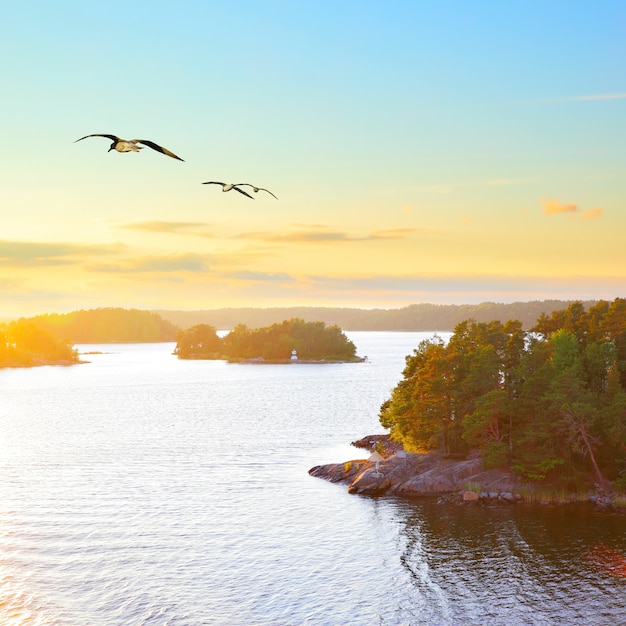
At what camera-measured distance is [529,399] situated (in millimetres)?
78500

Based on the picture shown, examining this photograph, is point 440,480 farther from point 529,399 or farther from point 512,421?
point 529,399

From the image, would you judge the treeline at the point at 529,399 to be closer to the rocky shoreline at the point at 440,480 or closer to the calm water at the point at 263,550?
the rocky shoreline at the point at 440,480

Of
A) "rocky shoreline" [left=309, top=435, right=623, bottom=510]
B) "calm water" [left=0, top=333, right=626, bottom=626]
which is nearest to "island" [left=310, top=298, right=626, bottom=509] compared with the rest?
"rocky shoreline" [left=309, top=435, right=623, bottom=510]

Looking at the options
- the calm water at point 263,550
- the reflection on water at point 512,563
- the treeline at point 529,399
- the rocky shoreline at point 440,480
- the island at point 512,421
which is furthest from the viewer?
the treeline at point 529,399

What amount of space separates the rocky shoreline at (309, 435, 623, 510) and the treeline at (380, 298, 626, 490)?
1.71 m

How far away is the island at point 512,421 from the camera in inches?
2926

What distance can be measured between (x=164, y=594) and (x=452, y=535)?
1029 inches

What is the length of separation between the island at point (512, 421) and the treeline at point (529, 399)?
4.8 inches

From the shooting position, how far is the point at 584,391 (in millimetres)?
76938

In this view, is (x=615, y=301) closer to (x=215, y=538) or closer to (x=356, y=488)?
(x=356, y=488)

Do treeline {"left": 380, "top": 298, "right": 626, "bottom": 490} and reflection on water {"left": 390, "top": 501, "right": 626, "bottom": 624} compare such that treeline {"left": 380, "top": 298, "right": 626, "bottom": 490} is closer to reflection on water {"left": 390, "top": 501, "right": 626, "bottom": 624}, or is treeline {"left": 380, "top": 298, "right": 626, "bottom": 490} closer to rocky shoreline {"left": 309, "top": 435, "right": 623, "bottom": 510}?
rocky shoreline {"left": 309, "top": 435, "right": 623, "bottom": 510}

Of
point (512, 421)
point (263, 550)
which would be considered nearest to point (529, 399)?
point (512, 421)

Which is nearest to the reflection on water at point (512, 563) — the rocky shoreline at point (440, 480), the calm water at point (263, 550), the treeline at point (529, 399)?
the calm water at point (263, 550)

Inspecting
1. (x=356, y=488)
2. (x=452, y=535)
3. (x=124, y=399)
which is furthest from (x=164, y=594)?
(x=124, y=399)
